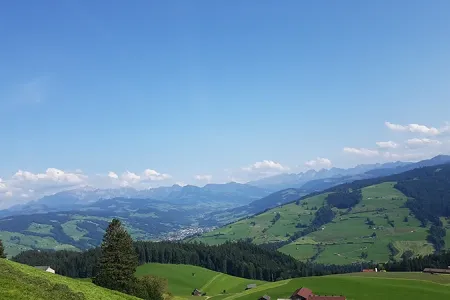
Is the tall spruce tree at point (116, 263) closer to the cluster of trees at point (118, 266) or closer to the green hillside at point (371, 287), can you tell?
the cluster of trees at point (118, 266)

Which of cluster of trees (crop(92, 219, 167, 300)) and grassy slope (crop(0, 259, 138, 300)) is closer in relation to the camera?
grassy slope (crop(0, 259, 138, 300))

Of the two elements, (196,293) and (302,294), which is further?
(196,293)

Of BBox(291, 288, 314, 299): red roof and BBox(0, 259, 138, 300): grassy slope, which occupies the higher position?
BBox(0, 259, 138, 300): grassy slope

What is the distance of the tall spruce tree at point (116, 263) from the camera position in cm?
6881

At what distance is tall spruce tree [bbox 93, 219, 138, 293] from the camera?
68.8m

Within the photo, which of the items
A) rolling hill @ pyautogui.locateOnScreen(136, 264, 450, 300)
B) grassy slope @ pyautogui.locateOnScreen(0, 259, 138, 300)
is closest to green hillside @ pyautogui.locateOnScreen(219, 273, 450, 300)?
rolling hill @ pyautogui.locateOnScreen(136, 264, 450, 300)

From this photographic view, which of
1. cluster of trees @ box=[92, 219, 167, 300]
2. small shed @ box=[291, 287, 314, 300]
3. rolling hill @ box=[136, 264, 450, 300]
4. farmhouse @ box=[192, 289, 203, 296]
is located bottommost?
farmhouse @ box=[192, 289, 203, 296]

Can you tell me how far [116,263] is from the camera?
69.5 metres

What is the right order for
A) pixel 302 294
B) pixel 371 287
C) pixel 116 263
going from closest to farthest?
pixel 116 263 < pixel 302 294 < pixel 371 287

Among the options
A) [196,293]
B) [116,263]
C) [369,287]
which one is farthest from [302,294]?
[116,263]

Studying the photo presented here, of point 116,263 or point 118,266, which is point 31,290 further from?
point 116,263

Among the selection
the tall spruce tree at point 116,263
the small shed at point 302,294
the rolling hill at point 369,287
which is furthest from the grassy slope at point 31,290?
the small shed at point 302,294

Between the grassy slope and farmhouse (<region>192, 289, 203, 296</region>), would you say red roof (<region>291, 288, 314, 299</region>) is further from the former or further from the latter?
the grassy slope

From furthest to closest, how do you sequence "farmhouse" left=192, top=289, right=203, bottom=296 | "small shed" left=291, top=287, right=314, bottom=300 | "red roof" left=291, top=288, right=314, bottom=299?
"farmhouse" left=192, top=289, right=203, bottom=296 → "red roof" left=291, top=288, right=314, bottom=299 → "small shed" left=291, top=287, right=314, bottom=300
